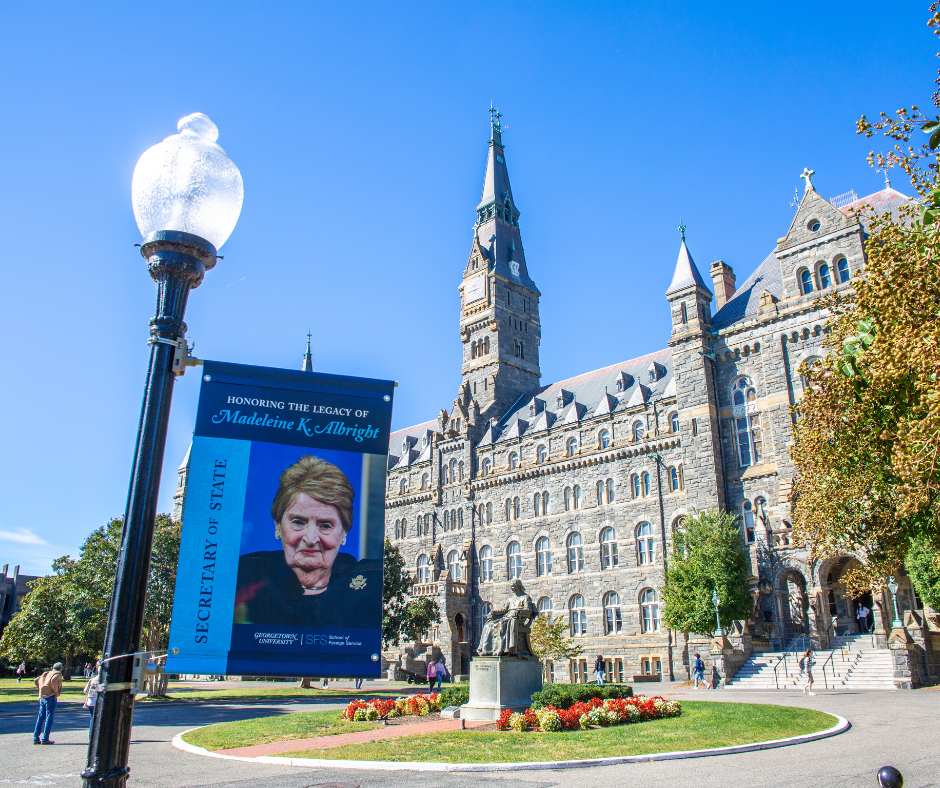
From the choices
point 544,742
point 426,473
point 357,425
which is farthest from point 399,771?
point 426,473

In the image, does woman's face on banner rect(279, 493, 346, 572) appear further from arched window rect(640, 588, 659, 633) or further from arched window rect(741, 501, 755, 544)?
arched window rect(640, 588, 659, 633)

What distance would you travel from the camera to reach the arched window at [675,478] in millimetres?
43938

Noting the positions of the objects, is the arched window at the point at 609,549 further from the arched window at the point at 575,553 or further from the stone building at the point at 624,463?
the arched window at the point at 575,553

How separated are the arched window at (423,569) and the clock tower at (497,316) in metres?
11.9

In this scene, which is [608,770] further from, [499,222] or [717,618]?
[499,222]

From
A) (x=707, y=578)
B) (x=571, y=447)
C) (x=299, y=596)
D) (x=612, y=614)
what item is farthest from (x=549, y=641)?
(x=299, y=596)

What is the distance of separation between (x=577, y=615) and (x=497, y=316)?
25.2 metres

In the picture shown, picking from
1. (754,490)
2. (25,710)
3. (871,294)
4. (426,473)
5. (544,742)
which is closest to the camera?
(871,294)

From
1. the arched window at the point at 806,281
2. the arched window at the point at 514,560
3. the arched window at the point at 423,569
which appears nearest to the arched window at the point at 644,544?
the arched window at the point at 514,560

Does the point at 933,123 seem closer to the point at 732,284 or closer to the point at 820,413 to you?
the point at 820,413

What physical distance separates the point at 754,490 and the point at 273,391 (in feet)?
125

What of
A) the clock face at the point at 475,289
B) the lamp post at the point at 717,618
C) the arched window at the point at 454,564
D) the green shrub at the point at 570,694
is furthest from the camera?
the clock face at the point at 475,289

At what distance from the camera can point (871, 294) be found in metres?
13.7

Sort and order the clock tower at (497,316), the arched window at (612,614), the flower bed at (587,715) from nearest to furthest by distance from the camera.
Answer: the flower bed at (587,715)
the arched window at (612,614)
the clock tower at (497,316)
